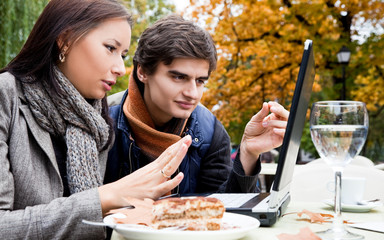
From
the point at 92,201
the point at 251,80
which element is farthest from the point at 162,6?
the point at 92,201

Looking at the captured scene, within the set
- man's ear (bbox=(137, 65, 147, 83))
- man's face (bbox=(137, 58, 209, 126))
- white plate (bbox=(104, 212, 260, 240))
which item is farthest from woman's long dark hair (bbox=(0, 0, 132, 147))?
white plate (bbox=(104, 212, 260, 240))

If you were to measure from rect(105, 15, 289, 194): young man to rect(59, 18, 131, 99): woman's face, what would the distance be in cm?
50

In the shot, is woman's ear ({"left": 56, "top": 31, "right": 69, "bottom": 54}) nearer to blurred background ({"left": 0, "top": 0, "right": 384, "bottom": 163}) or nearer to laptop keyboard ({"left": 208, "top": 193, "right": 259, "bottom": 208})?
laptop keyboard ({"left": 208, "top": 193, "right": 259, "bottom": 208})

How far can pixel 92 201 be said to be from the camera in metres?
1.36

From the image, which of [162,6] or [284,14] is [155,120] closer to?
[284,14]

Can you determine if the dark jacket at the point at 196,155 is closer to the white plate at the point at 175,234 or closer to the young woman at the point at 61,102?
the young woman at the point at 61,102

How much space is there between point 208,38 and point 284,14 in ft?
26.8

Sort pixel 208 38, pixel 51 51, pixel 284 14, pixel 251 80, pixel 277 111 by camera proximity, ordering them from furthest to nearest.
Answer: pixel 251 80
pixel 284 14
pixel 208 38
pixel 51 51
pixel 277 111

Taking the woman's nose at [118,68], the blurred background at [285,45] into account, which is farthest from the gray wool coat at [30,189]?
the blurred background at [285,45]

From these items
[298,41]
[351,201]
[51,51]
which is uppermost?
[298,41]

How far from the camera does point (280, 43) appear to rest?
34.8 ft

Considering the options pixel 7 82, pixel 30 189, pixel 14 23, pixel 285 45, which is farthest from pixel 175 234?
pixel 285 45

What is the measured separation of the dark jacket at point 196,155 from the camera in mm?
2484

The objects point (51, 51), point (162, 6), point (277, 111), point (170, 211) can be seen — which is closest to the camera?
point (170, 211)
